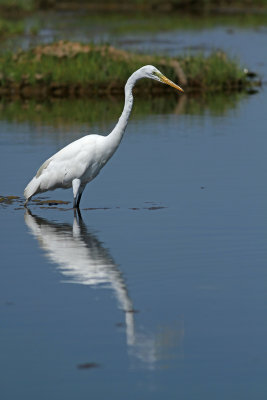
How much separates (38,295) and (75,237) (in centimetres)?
218

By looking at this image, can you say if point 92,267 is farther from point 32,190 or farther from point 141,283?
point 32,190

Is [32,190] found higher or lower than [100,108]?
lower

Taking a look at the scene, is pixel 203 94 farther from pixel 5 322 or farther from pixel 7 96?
pixel 5 322

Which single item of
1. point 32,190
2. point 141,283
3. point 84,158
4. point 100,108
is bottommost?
point 141,283

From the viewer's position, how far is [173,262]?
9.18 m

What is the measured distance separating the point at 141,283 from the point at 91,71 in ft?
50.4

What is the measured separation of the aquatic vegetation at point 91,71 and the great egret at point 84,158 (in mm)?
11666

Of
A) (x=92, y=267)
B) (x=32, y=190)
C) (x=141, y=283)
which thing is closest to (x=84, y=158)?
(x=32, y=190)

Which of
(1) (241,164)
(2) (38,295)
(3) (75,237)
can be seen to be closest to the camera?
(2) (38,295)

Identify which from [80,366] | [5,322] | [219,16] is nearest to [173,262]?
[5,322]

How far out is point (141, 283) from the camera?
27.8ft

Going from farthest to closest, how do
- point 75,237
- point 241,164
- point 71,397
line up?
point 241,164, point 75,237, point 71,397

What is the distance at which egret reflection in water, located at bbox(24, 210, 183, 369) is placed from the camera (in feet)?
22.7

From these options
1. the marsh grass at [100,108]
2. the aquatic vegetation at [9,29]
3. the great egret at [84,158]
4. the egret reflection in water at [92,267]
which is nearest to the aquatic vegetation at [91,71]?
the marsh grass at [100,108]
